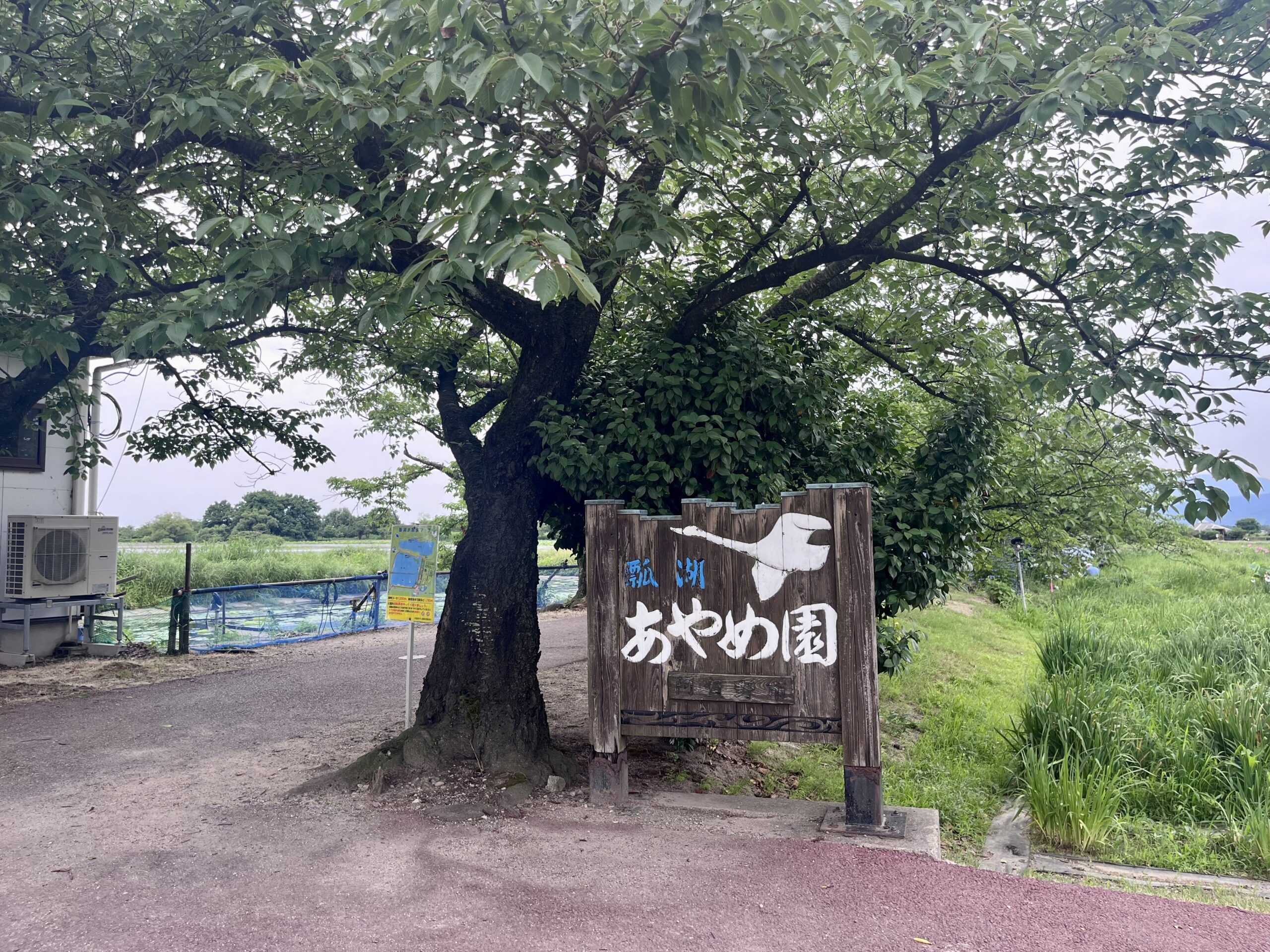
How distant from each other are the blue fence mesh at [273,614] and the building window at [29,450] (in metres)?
2.92

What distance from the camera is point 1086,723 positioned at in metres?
6.80

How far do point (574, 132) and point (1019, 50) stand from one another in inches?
109

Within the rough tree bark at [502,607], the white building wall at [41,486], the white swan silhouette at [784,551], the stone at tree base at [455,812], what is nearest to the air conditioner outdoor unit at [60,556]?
the white building wall at [41,486]

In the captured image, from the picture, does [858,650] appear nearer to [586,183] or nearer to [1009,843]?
[1009,843]

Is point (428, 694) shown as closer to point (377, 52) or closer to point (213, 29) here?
point (377, 52)

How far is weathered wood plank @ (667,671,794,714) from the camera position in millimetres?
5652

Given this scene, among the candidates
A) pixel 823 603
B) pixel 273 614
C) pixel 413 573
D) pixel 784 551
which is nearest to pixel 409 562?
pixel 413 573

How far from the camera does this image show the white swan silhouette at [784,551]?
18.5ft

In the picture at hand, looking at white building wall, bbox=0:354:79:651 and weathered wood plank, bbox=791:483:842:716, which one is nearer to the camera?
weathered wood plank, bbox=791:483:842:716

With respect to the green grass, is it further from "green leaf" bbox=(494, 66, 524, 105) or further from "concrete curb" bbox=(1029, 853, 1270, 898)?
"green leaf" bbox=(494, 66, 524, 105)

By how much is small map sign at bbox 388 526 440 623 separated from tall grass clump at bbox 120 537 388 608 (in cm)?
1316

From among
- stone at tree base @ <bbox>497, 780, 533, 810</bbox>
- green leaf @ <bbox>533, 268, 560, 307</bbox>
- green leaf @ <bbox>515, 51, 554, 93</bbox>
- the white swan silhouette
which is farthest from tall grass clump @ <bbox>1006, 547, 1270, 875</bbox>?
green leaf @ <bbox>515, 51, 554, 93</bbox>

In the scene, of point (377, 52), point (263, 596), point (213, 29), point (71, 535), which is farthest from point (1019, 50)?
point (263, 596)

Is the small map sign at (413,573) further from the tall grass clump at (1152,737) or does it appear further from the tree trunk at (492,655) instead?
the tall grass clump at (1152,737)
